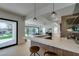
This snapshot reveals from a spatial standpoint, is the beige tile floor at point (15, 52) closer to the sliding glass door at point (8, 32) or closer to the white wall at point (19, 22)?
the sliding glass door at point (8, 32)

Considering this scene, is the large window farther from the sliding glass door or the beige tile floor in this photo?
the beige tile floor

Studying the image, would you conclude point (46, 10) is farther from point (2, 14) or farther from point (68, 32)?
point (2, 14)

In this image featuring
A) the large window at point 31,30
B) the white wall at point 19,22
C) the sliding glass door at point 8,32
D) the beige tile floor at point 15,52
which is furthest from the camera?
the large window at point 31,30

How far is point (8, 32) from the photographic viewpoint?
18.1ft

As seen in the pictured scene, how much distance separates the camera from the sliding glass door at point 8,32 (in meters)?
4.97

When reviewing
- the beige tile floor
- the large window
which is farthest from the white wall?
the large window

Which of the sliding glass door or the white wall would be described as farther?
the white wall

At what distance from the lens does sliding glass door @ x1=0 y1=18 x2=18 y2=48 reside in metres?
4.97

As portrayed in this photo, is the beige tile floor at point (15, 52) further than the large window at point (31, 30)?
No

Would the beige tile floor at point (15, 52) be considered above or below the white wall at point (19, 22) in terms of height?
below

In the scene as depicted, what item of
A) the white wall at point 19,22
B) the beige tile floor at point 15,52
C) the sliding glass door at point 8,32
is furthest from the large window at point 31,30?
the beige tile floor at point 15,52

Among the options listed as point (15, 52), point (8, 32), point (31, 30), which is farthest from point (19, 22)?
point (31, 30)

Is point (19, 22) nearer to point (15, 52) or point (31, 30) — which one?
point (15, 52)

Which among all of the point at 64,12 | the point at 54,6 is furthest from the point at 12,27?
the point at 64,12
